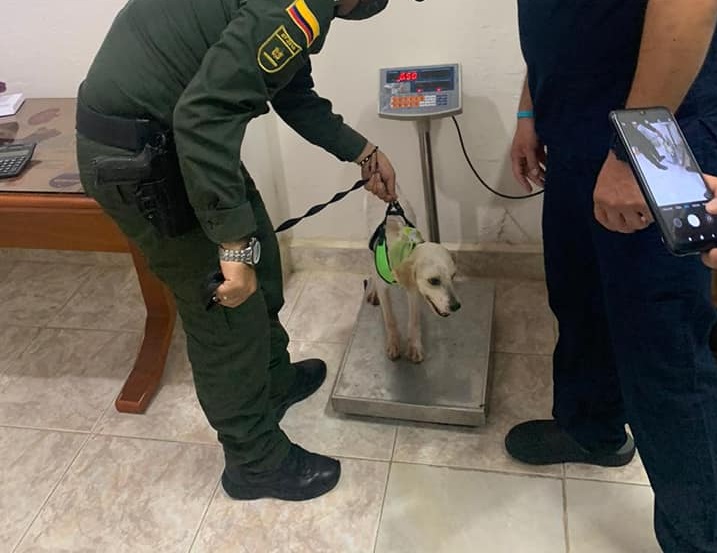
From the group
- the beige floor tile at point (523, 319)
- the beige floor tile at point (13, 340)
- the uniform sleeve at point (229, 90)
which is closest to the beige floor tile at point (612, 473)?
the beige floor tile at point (523, 319)

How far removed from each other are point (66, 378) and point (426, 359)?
3.16 feet

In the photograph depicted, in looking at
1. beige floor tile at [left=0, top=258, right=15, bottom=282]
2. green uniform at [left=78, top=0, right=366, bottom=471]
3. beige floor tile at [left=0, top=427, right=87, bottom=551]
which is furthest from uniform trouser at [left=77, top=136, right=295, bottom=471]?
beige floor tile at [left=0, top=258, right=15, bottom=282]

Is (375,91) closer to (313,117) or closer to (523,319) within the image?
(313,117)

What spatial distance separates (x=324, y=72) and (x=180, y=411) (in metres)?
0.94

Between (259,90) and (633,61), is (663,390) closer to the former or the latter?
(633,61)

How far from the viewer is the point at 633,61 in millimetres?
914

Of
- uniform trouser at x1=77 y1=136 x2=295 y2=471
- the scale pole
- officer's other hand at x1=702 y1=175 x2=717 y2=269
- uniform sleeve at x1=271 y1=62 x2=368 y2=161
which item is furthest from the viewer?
the scale pole

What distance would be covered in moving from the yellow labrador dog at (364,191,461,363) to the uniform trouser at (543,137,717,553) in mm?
300

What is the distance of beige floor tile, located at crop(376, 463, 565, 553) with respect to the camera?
136cm

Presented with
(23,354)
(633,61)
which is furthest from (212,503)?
(633,61)

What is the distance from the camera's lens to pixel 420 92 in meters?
1.62

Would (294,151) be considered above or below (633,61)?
below

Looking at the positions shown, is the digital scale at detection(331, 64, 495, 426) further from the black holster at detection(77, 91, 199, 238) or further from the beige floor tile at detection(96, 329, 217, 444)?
the black holster at detection(77, 91, 199, 238)

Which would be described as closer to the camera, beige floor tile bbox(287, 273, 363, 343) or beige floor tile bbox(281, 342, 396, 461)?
beige floor tile bbox(281, 342, 396, 461)
